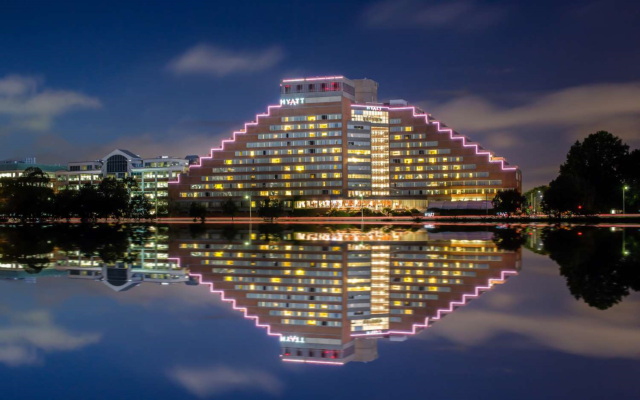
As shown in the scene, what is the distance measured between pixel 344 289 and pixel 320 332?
26.7 ft

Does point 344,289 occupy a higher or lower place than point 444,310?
higher

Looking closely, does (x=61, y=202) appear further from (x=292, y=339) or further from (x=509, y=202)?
(x=292, y=339)

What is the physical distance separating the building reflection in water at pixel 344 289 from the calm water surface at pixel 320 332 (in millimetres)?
101

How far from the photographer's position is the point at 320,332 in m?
17.0

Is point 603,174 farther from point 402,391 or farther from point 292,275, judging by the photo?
point 402,391

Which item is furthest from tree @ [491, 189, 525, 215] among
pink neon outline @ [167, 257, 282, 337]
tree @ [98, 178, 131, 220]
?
pink neon outline @ [167, 257, 282, 337]

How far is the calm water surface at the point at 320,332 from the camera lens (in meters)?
12.0

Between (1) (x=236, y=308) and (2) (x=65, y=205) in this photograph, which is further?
(2) (x=65, y=205)

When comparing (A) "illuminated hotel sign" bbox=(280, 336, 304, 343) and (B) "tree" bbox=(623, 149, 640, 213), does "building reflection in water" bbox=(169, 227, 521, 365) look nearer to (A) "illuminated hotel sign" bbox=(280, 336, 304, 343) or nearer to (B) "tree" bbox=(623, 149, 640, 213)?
(A) "illuminated hotel sign" bbox=(280, 336, 304, 343)

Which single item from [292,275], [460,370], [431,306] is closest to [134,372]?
[460,370]

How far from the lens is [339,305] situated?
21.4 m

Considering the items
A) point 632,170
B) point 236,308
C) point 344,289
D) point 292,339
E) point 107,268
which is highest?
point 632,170

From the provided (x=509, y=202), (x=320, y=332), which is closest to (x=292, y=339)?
(x=320, y=332)

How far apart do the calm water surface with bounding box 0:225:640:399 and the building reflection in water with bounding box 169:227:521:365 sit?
10 cm
